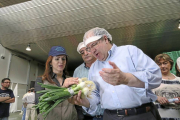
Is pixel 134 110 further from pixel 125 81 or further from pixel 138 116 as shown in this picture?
pixel 125 81

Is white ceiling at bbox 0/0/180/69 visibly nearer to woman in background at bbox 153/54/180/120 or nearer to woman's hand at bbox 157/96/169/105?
woman in background at bbox 153/54/180/120

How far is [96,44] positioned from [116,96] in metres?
0.54

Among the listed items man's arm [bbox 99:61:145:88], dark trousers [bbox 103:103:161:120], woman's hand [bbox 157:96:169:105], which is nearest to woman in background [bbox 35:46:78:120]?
dark trousers [bbox 103:103:161:120]

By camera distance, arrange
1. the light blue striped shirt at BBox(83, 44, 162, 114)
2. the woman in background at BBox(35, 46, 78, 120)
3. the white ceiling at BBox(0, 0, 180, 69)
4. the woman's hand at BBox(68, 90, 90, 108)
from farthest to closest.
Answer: the white ceiling at BBox(0, 0, 180, 69) → the woman in background at BBox(35, 46, 78, 120) → the woman's hand at BBox(68, 90, 90, 108) → the light blue striped shirt at BBox(83, 44, 162, 114)

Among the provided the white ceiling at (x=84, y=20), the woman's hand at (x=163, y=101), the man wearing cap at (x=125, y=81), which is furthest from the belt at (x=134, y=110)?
the white ceiling at (x=84, y=20)

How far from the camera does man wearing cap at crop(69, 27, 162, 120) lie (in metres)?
0.94

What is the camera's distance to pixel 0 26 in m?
5.02

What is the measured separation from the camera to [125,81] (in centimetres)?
88

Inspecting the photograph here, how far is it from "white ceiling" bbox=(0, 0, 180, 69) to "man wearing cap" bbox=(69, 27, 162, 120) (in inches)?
115

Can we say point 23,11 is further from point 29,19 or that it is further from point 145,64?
point 145,64

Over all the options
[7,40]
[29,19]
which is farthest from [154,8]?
[7,40]

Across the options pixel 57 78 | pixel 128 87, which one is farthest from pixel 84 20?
pixel 128 87

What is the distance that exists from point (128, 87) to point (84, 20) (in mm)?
3785

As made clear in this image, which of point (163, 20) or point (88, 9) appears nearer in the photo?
point (88, 9)
